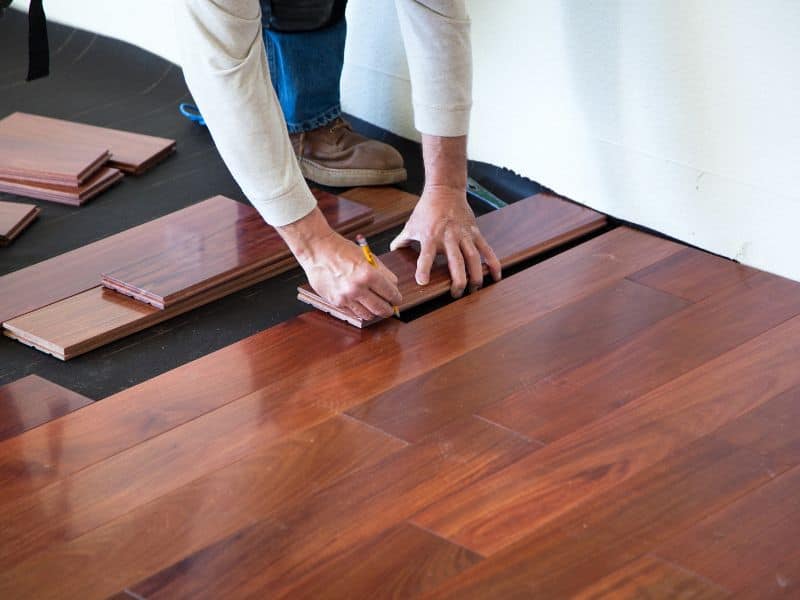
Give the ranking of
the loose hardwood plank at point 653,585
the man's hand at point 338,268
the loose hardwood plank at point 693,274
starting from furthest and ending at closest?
1. the loose hardwood plank at point 693,274
2. the man's hand at point 338,268
3. the loose hardwood plank at point 653,585

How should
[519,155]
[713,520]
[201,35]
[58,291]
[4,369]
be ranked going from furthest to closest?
[519,155] → [58,291] → [4,369] → [201,35] → [713,520]

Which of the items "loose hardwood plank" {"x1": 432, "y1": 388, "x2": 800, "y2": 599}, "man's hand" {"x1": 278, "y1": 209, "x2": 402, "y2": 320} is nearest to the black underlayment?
"man's hand" {"x1": 278, "y1": 209, "x2": 402, "y2": 320}

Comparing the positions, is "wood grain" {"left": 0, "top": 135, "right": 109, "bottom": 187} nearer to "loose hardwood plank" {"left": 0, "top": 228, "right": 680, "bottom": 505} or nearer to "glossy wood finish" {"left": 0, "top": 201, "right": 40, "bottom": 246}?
"glossy wood finish" {"left": 0, "top": 201, "right": 40, "bottom": 246}

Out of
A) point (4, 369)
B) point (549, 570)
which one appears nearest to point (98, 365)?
point (4, 369)

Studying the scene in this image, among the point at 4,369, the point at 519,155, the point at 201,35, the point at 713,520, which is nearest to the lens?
the point at 713,520

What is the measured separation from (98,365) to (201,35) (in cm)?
71

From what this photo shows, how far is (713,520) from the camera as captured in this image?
5.36 feet

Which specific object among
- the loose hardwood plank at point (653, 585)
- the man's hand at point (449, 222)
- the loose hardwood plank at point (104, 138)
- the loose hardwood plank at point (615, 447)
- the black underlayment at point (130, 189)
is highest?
the man's hand at point (449, 222)

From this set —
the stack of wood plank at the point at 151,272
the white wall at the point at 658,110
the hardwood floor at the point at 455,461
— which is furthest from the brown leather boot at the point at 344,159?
the hardwood floor at the point at 455,461

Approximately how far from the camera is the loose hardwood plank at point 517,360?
194 cm

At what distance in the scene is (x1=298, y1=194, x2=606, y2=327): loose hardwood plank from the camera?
2.36 metres

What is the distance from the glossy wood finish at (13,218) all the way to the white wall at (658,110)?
122cm

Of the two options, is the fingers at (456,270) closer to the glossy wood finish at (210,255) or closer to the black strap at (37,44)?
the glossy wood finish at (210,255)

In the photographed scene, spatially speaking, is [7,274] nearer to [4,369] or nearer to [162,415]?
[4,369]
